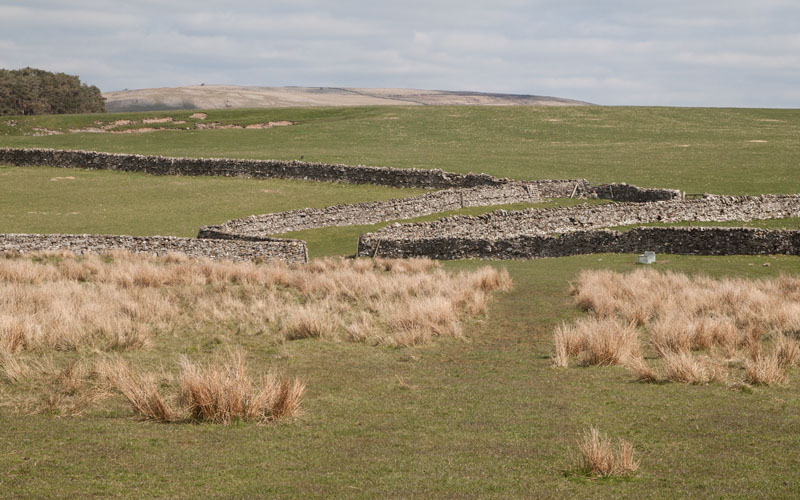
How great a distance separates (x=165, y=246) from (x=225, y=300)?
1195 centimetres

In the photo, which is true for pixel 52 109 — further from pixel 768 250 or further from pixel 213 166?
pixel 768 250

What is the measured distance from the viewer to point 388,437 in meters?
9.72

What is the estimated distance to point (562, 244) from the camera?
1221 inches

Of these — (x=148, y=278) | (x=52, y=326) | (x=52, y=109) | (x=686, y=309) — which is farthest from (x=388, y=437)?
(x=52, y=109)

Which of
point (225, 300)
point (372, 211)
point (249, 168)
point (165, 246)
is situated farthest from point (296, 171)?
point (225, 300)

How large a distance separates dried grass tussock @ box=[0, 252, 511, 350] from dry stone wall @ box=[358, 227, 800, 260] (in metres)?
2.59

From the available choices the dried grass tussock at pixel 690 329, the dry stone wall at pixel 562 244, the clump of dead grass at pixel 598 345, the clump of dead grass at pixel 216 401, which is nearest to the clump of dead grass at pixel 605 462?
the clump of dead grass at pixel 216 401

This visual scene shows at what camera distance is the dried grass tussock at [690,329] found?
41.1 ft

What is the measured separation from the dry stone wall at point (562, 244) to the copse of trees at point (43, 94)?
9728 centimetres

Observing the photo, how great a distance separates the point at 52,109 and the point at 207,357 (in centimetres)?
11983

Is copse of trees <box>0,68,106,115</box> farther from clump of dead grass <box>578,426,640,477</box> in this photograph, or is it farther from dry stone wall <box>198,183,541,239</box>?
clump of dead grass <box>578,426,640,477</box>

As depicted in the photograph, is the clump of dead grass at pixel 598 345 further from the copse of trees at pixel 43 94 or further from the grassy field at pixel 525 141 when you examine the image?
the copse of trees at pixel 43 94

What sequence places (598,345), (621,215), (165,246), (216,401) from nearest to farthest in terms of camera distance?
(216,401), (598,345), (165,246), (621,215)

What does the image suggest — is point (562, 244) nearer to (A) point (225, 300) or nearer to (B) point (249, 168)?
(A) point (225, 300)
